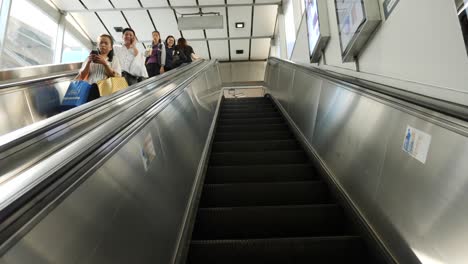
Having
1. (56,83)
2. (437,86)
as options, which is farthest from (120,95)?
(56,83)

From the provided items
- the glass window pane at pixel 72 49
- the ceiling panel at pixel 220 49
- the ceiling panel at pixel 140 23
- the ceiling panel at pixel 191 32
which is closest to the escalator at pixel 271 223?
the ceiling panel at pixel 191 32

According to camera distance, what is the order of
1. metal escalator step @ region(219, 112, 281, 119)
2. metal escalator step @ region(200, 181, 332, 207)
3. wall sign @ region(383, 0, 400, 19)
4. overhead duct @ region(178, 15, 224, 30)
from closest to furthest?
metal escalator step @ region(200, 181, 332, 207)
wall sign @ region(383, 0, 400, 19)
metal escalator step @ region(219, 112, 281, 119)
overhead duct @ region(178, 15, 224, 30)

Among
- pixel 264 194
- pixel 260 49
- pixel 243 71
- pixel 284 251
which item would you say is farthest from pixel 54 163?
pixel 243 71

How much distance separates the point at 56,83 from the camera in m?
3.77

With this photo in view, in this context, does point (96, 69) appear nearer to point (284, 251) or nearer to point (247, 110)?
point (284, 251)

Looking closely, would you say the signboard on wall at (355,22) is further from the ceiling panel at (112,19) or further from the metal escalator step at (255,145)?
the ceiling panel at (112,19)

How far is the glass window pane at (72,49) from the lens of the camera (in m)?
8.22

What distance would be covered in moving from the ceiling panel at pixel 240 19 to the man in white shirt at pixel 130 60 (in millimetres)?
5284

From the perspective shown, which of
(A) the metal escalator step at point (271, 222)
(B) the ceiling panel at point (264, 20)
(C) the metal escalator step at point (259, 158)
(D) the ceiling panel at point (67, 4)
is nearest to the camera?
(A) the metal escalator step at point (271, 222)

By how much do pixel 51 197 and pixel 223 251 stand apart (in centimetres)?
110

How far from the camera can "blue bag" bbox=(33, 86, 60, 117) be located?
11.0ft

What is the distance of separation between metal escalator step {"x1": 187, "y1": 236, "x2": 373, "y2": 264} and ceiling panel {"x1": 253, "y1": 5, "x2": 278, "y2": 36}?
25.6 ft

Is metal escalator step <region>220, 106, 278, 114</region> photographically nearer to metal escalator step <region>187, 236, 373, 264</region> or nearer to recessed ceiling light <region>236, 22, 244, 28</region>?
metal escalator step <region>187, 236, 373, 264</region>

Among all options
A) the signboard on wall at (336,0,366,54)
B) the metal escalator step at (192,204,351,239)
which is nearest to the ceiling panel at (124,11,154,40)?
the signboard on wall at (336,0,366,54)
